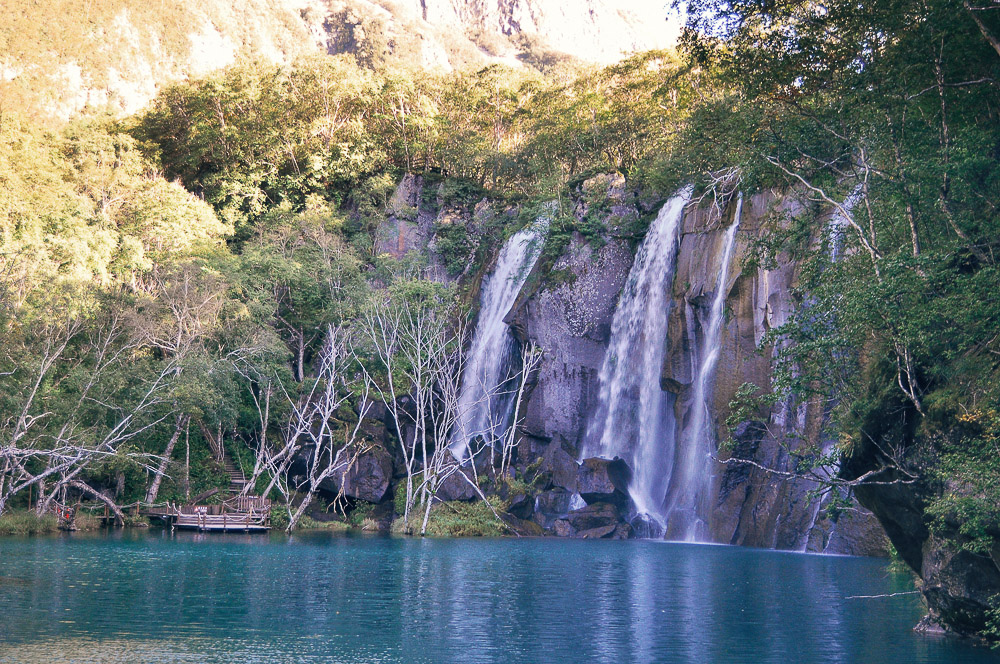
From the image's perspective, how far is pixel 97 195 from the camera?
41312 mm

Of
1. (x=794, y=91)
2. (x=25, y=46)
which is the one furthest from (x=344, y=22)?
(x=794, y=91)

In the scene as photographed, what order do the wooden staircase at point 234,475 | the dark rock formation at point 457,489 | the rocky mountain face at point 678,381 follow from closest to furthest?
the rocky mountain face at point 678,381 < the dark rock formation at point 457,489 < the wooden staircase at point 234,475

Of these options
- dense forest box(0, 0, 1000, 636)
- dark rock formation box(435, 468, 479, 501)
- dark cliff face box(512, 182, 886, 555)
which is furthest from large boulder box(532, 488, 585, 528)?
dark rock formation box(435, 468, 479, 501)

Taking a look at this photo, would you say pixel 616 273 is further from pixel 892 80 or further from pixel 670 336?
pixel 892 80

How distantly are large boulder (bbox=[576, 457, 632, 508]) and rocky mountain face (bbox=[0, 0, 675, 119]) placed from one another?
83.3 feet

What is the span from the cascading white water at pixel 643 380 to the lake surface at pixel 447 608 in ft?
24.3

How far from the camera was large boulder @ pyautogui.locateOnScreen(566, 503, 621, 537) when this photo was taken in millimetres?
33156

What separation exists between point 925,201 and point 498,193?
3435 cm

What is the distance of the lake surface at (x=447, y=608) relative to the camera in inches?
464

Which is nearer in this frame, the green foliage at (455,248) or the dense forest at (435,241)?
the dense forest at (435,241)

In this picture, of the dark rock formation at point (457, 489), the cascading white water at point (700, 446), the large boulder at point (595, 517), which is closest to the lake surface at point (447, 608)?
the cascading white water at point (700, 446)

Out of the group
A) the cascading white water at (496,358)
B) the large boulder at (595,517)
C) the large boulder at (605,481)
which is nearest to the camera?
the large boulder at (595,517)

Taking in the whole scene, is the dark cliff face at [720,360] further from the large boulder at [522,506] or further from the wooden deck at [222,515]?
the wooden deck at [222,515]

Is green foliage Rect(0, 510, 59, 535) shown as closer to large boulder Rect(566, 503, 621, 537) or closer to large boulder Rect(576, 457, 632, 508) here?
large boulder Rect(566, 503, 621, 537)
